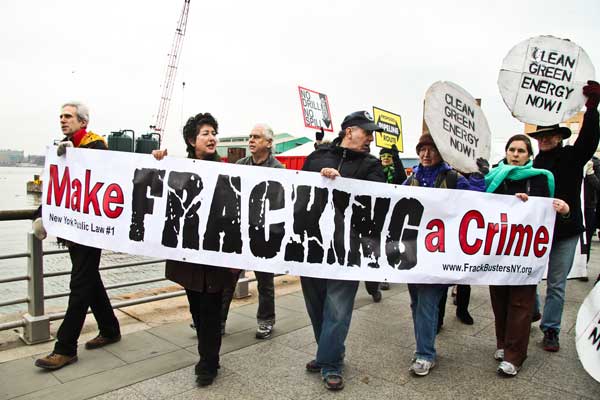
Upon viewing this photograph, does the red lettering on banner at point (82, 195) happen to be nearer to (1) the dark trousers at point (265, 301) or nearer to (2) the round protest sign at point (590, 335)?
(1) the dark trousers at point (265, 301)

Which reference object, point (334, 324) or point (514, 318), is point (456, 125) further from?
point (334, 324)

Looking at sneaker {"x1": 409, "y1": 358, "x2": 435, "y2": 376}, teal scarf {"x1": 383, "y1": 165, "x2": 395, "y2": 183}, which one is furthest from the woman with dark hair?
teal scarf {"x1": 383, "y1": 165, "x2": 395, "y2": 183}

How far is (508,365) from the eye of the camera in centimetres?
331

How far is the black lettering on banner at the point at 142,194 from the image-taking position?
3.31 metres

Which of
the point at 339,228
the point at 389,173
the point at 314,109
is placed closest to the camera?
the point at 339,228

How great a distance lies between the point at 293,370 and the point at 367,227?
4.01 ft

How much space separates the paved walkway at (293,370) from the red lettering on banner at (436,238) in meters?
0.94

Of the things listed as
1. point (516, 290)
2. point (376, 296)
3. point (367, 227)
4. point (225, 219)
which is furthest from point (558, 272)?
point (225, 219)

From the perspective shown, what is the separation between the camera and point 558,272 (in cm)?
375

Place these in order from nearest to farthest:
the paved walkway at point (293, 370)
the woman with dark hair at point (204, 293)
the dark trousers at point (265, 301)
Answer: the paved walkway at point (293, 370)
the woman with dark hair at point (204, 293)
the dark trousers at point (265, 301)

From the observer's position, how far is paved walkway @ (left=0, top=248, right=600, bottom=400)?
3004mm

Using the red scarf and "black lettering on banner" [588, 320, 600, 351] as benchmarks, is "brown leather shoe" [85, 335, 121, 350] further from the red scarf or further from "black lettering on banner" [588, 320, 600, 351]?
"black lettering on banner" [588, 320, 600, 351]

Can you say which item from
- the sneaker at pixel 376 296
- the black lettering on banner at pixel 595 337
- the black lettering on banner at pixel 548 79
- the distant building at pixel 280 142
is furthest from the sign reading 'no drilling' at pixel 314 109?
the distant building at pixel 280 142

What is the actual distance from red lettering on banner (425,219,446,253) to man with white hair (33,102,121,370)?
2582 millimetres
